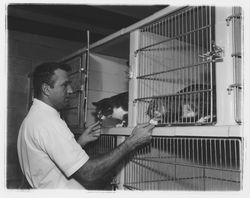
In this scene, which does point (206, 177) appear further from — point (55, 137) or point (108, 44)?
point (108, 44)

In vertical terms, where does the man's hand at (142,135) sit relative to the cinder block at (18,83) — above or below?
below

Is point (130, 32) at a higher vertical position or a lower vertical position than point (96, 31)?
lower

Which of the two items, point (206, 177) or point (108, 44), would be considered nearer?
point (206, 177)

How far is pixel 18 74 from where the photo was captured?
2371 millimetres

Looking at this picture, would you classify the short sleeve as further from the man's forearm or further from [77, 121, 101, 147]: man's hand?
[77, 121, 101, 147]: man's hand

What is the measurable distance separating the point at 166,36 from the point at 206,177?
78cm

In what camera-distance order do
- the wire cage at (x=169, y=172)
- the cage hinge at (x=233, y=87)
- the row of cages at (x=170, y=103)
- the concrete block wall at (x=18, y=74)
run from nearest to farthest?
the cage hinge at (x=233, y=87), the row of cages at (x=170, y=103), the wire cage at (x=169, y=172), the concrete block wall at (x=18, y=74)

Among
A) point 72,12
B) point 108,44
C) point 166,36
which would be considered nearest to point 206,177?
point 166,36

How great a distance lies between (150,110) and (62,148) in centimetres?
42

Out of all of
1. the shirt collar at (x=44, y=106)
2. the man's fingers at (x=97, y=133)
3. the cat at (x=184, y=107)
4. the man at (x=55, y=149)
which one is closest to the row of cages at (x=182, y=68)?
the cat at (x=184, y=107)

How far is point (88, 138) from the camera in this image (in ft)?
4.84

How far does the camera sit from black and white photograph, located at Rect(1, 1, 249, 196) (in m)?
0.88

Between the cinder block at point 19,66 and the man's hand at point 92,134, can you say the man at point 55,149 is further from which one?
the cinder block at point 19,66

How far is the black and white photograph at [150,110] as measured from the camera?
34.7 inches
